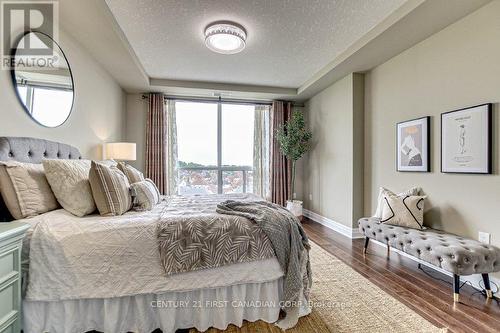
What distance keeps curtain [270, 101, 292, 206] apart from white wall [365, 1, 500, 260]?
205 cm

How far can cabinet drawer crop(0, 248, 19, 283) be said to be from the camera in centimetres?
117

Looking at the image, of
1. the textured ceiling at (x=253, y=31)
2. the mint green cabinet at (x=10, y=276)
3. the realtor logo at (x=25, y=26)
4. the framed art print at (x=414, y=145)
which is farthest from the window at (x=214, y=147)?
the mint green cabinet at (x=10, y=276)

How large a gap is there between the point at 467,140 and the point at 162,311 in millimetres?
3081

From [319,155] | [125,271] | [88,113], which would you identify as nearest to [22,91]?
[88,113]

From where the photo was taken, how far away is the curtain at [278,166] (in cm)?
526

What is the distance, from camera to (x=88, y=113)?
120 inches

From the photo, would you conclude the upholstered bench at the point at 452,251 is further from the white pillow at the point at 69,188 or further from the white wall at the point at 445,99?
the white pillow at the point at 69,188

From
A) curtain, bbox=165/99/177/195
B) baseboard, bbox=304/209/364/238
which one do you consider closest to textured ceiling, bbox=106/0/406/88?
curtain, bbox=165/99/177/195

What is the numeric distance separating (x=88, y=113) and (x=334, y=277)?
11.7ft

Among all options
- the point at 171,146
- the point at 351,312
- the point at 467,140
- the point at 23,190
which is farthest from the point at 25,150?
the point at 467,140

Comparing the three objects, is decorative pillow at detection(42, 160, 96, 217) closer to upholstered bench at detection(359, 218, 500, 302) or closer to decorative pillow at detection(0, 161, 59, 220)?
decorative pillow at detection(0, 161, 59, 220)

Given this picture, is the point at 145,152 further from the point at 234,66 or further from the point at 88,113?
the point at 234,66

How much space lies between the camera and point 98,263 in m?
1.47

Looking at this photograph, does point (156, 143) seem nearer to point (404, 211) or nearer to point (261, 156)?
point (261, 156)
